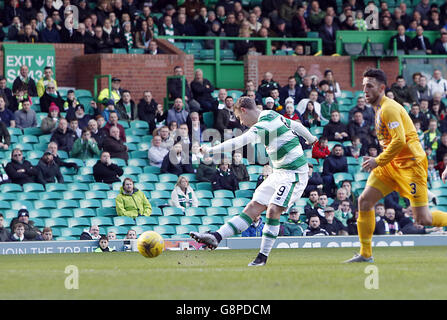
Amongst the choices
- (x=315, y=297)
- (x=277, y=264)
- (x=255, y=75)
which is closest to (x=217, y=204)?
(x=255, y=75)

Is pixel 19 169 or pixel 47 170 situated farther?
pixel 47 170

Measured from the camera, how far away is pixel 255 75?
26.6 m

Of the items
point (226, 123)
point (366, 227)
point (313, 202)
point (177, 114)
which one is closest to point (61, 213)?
point (177, 114)

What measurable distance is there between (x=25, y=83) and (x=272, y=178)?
477 inches

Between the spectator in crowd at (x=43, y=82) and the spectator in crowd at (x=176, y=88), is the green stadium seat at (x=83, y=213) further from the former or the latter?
the spectator in crowd at (x=176, y=88)

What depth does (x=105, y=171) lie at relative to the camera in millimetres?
20766

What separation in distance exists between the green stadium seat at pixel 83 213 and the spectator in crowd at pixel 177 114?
3.53 m

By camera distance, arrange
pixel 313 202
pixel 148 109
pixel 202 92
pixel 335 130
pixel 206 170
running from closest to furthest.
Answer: pixel 313 202
pixel 206 170
pixel 148 109
pixel 335 130
pixel 202 92

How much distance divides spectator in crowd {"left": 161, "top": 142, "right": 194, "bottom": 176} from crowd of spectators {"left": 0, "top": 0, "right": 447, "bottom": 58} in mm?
4494

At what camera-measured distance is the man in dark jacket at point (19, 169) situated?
19969mm

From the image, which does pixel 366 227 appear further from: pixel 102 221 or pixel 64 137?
pixel 64 137
